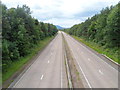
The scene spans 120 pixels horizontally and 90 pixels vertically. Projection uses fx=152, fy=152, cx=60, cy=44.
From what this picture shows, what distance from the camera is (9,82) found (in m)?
18.0

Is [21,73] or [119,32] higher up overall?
[119,32]

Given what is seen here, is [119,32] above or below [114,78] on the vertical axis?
above

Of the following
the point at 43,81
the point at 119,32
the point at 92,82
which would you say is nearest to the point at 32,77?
the point at 43,81

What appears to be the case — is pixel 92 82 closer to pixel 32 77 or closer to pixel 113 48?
pixel 32 77

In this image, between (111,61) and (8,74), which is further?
(111,61)

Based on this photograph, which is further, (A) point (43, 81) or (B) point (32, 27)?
(B) point (32, 27)

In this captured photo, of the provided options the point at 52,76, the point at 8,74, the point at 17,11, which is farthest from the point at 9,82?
the point at 17,11

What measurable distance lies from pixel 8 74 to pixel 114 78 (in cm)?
1394

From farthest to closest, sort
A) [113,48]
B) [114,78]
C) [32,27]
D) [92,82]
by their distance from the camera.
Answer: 1. [32,27]
2. [113,48]
3. [114,78]
4. [92,82]

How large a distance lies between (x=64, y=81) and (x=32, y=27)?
2922cm

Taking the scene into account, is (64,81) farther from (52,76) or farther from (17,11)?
(17,11)

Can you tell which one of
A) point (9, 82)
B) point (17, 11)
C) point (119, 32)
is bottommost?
point (9, 82)

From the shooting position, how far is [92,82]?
17.6m

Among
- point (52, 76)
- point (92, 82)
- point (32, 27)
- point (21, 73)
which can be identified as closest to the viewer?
point (92, 82)
